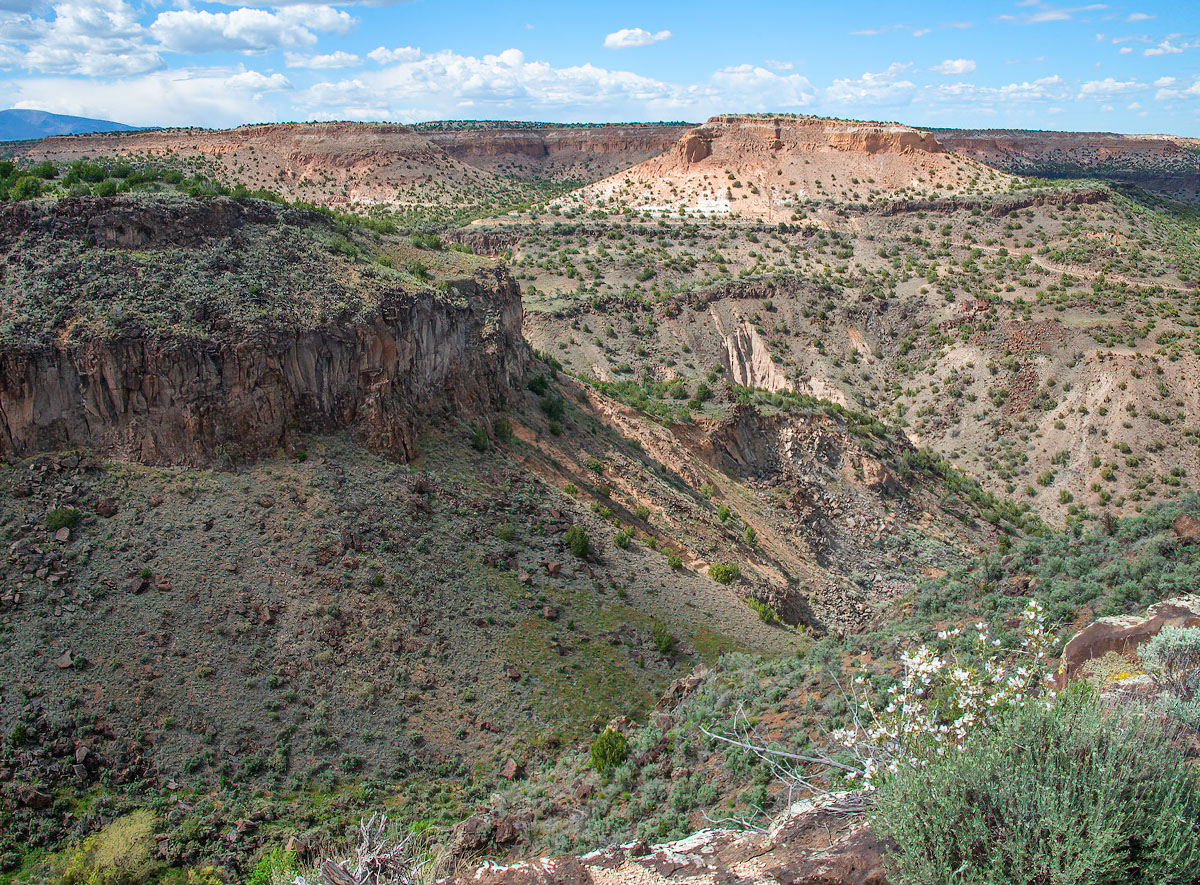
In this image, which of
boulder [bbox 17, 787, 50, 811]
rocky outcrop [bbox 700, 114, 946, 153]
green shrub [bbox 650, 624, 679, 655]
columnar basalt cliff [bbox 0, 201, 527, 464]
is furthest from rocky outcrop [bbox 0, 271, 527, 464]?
rocky outcrop [bbox 700, 114, 946, 153]

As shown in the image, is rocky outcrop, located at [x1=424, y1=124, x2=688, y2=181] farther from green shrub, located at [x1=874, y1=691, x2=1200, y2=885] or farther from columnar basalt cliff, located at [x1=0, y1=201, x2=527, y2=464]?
green shrub, located at [x1=874, y1=691, x2=1200, y2=885]

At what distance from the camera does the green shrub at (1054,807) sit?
19.9 ft

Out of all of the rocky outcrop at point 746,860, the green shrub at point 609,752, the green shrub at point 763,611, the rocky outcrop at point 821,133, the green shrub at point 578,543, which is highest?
the rocky outcrop at point 821,133

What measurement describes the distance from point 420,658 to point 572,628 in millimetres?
3561

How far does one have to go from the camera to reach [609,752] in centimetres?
1389

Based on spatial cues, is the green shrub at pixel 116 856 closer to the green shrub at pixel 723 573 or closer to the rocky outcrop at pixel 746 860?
the rocky outcrop at pixel 746 860

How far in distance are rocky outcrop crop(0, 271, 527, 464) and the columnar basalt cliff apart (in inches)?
1.0

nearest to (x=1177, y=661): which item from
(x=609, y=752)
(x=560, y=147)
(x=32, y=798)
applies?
(x=609, y=752)

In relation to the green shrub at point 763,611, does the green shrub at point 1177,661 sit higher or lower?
higher

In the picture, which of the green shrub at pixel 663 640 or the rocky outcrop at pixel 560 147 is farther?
the rocky outcrop at pixel 560 147

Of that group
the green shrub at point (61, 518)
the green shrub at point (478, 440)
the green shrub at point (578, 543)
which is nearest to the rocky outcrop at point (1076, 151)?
the green shrub at point (478, 440)

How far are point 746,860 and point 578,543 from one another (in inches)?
508

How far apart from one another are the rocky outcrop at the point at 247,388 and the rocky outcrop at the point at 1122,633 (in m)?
15.2

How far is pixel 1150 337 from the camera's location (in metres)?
45.1
